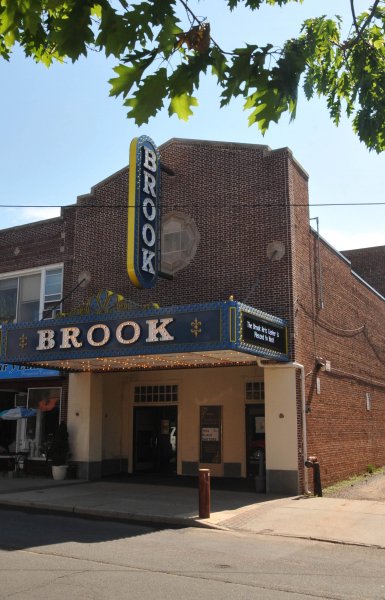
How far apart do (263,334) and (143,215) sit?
462cm

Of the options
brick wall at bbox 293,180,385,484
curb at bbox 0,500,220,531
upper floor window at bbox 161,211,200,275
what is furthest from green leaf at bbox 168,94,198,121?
upper floor window at bbox 161,211,200,275

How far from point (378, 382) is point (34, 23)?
23.5m

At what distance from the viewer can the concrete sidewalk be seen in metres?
11.5

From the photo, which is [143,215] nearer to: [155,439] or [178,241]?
[178,241]

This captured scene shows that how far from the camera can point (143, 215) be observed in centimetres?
1650

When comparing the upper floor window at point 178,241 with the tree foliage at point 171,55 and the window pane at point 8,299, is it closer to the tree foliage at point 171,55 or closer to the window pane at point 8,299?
the window pane at point 8,299

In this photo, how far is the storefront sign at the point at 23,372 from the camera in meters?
20.3

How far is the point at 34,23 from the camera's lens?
3361 mm

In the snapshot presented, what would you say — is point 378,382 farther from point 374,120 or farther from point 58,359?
point 374,120

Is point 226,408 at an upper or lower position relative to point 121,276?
lower

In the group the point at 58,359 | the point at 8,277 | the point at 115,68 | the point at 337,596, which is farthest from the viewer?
the point at 8,277

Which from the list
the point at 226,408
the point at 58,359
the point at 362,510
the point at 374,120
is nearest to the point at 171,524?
the point at 362,510

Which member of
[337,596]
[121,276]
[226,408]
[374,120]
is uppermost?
[121,276]

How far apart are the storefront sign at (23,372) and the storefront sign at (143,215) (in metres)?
5.77
